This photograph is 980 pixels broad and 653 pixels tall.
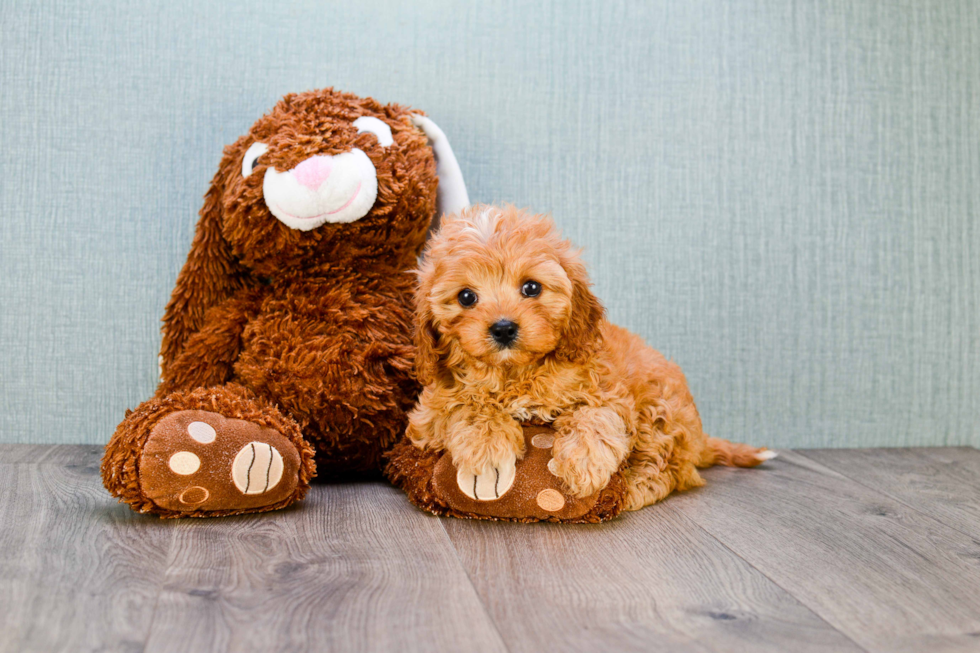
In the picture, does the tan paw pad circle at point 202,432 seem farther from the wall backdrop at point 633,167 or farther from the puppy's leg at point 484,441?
the wall backdrop at point 633,167

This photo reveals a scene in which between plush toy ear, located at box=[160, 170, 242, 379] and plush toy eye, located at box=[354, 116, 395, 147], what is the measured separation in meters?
0.32

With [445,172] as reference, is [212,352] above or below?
below

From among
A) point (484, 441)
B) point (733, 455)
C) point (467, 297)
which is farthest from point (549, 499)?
point (733, 455)

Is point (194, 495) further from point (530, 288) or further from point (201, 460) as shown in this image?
point (530, 288)

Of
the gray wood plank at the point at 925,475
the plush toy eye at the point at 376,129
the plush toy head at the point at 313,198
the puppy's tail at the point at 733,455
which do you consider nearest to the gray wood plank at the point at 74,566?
the plush toy head at the point at 313,198

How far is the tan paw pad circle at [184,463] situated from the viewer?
1271 millimetres

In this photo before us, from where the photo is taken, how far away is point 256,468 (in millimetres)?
1312

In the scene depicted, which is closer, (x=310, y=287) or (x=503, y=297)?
(x=503, y=297)

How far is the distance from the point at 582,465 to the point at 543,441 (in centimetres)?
9

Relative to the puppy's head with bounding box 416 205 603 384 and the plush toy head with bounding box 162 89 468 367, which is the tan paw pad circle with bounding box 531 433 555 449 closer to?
the puppy's head with bounding box 416 205 603 384

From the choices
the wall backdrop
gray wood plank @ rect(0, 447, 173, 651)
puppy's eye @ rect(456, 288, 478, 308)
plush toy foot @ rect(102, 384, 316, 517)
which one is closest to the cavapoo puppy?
puppy's eye @ rect(456, 288, 478, 308)

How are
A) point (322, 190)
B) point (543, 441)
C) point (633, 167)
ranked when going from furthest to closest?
point (633, 167) < point (322, 190) < point (543, 441)

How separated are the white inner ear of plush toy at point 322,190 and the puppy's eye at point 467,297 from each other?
0.33 meters

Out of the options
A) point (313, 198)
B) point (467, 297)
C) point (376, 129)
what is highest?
point (376, 129)
